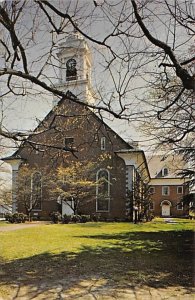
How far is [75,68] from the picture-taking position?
3156mm

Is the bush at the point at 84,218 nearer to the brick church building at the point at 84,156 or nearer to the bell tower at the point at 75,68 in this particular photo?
the brick church building at the point at 84,156

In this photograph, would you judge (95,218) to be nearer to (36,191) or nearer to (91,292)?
(36,191)

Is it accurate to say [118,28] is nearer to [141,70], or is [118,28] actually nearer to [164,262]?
[141,70]

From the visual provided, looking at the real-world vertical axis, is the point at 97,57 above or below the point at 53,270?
above

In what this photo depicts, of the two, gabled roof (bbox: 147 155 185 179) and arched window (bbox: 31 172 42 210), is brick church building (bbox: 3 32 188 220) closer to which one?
arched window (bbox: 31 172 42 210)

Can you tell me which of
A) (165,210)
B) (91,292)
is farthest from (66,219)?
(91,292)

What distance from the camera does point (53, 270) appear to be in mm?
3627

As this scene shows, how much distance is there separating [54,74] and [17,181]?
11307 mm

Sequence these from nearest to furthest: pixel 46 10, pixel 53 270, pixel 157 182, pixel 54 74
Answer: pixel 46 10
pixel 54 74
pixel 53 270
pixel 157 182

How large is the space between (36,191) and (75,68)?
11.9 metres

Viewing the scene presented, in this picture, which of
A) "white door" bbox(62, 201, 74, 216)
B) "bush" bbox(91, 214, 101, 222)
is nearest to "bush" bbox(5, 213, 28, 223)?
"white door" bbox(62, 201, 74, 216)

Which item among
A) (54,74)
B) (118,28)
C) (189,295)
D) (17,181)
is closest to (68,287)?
(189,295)

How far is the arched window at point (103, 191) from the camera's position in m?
14.7

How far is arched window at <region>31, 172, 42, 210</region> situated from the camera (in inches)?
561
